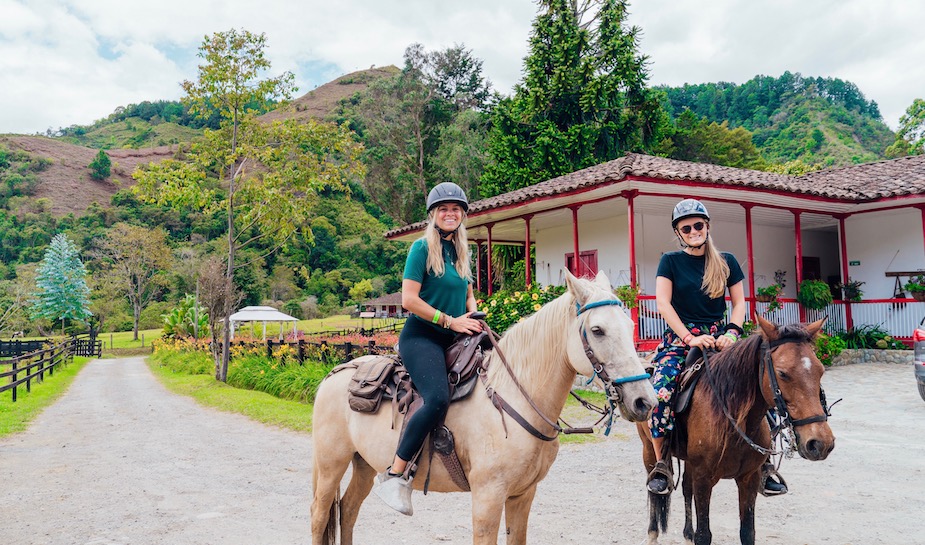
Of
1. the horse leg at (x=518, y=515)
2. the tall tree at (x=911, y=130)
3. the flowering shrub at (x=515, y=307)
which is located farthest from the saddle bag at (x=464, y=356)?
the tall tree at (x=911, y=130)

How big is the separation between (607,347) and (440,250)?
101 centimetres

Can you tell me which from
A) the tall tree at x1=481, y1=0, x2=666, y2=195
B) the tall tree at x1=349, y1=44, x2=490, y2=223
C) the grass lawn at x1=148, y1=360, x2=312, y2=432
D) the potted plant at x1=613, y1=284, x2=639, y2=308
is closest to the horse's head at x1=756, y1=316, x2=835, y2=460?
the grass lawn at x1=148, y1=360, x2=312, y2=432

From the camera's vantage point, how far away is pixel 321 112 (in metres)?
124

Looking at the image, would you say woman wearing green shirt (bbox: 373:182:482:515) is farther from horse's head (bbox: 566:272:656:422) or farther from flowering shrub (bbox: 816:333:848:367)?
flowering shrub (bbox: 816:333:848:367)

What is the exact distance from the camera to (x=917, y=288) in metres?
14.1

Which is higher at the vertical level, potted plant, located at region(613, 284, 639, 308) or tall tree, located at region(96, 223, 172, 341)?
tall tree, located at region(96, 223, 172, 341)

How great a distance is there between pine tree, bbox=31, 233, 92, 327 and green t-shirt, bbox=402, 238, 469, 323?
5117 centimetres

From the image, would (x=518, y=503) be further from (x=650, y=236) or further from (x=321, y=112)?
(x=321, y=112)

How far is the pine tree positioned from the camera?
44.4 metres

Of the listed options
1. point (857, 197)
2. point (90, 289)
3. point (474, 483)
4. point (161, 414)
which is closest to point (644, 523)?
point (474, 483)

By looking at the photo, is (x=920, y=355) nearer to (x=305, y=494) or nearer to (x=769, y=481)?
(x=769, y=481)

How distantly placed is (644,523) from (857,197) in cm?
1320

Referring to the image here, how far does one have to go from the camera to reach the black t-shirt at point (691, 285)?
3.74 metres

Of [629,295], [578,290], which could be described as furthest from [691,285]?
[629,295]
